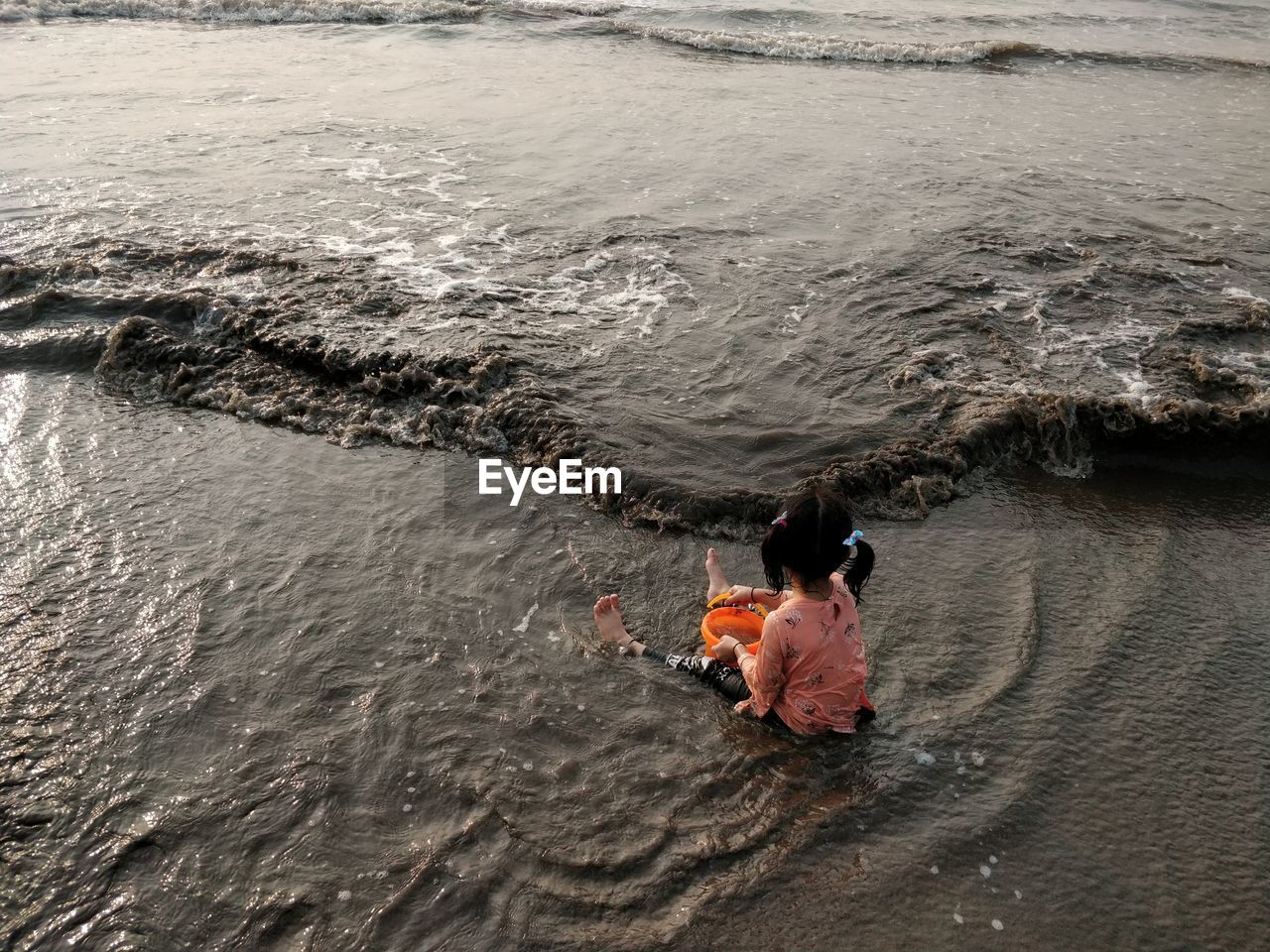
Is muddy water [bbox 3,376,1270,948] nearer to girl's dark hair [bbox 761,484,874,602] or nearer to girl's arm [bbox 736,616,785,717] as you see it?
girl's arm [bbox 736,616,785,717]

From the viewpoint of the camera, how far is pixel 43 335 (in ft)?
20.7

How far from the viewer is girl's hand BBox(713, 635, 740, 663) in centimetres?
382

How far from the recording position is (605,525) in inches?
189

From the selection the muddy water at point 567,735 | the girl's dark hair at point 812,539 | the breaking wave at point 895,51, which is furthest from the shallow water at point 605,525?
the breaking wave at point 895,51

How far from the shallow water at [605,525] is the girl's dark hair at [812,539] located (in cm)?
76

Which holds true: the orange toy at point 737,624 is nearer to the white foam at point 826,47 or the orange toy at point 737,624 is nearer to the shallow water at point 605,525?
the shallow water at point 605,525

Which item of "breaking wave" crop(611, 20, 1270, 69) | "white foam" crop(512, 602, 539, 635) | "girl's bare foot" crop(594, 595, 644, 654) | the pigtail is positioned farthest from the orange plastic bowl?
"breaking wave" crop(611, 20, 1270, 69)

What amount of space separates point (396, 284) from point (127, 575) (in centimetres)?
349

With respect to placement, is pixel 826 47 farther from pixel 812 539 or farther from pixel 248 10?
pixel 812 539

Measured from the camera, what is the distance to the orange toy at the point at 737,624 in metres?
3.96

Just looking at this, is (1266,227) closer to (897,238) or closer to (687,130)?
(897,238)

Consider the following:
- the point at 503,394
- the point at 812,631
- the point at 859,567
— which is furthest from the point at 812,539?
the point at 503,394

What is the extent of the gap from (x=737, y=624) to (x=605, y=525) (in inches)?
44.0

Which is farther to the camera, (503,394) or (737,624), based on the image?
(503,394)
